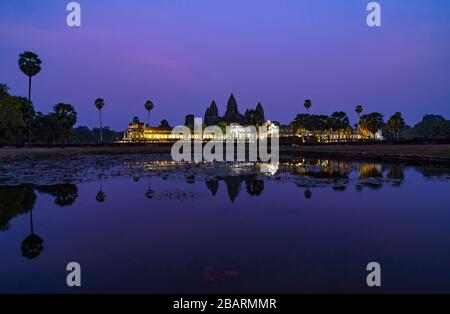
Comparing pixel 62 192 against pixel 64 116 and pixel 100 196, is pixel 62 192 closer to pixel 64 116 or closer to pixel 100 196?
pixel 100 196

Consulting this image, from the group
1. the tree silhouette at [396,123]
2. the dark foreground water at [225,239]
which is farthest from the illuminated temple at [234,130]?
the dark foreground water at [225,239]

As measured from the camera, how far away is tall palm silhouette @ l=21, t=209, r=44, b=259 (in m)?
8.13

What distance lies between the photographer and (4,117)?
145ft

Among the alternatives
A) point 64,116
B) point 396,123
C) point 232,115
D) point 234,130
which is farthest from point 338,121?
point 64,116

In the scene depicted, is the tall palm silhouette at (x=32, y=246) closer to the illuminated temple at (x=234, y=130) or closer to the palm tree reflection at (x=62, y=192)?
the palm tree reflection at (x=62, y=192)

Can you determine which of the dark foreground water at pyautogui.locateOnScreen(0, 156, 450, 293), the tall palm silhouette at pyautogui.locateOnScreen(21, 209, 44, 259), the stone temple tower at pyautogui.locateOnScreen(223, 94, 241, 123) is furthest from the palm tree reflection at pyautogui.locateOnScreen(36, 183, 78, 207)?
the stone temple tower at pyautogui.locateOnScreen(223, 94, 241, 123)

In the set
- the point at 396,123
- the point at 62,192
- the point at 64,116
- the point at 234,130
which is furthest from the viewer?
the point at 234,130

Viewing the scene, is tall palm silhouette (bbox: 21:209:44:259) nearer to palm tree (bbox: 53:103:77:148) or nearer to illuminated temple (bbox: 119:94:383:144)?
palm tree (bbox: 53:103:77:148)

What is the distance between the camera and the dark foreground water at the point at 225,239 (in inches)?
260

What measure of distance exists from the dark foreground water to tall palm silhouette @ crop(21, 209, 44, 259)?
3cm

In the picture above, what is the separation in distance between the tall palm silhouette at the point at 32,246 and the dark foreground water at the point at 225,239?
0.03 metres

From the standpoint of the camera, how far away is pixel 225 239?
9.30 m

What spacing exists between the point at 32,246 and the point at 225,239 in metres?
5.20

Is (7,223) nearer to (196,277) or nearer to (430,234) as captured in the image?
(196,277)
